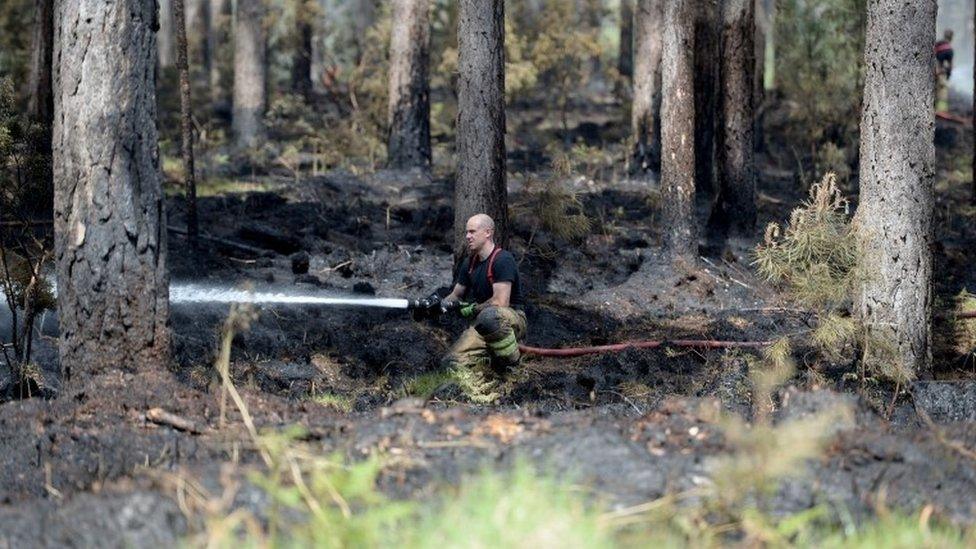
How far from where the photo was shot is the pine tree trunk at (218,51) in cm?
3209

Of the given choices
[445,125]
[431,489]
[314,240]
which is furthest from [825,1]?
[431,489]

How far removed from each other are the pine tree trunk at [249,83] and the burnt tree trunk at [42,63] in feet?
29.4

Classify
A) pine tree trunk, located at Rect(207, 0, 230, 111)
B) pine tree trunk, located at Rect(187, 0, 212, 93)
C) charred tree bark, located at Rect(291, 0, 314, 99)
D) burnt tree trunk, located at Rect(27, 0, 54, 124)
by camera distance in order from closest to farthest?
burnt tree trunk, located at Rect(27, 0, 54, 124), charred tree bark, located at Rect(291, 0, 314, 99), pine tree trunk, located at Rect(207, 0, 230, 111), pine tree trunk, located at Rect(187, 0, 212, 93)

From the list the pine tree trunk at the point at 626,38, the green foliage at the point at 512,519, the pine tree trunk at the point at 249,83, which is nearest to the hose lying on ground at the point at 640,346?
the green foliage at the point at 512,519

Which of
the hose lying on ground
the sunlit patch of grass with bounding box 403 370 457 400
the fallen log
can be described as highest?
the fallen log

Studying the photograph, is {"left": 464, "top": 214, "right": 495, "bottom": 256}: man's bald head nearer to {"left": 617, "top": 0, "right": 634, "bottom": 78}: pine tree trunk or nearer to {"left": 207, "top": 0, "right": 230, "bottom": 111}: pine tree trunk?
{"left": 207, "top": 0, "right": 230, "bottom": 111}: pine tree trunk

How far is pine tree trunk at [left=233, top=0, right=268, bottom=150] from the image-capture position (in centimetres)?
2461

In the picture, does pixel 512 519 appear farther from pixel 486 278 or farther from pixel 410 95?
pixel 410 95

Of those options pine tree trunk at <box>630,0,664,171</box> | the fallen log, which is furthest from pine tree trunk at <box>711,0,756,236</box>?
the fallen log

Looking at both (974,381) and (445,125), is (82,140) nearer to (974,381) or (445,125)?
(974,381)

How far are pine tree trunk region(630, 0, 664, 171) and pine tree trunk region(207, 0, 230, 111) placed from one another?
1162cm

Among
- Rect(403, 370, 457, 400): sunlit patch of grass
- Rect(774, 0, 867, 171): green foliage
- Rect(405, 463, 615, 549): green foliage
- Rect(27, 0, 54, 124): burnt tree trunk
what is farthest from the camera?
Rect(774, 0, 867, 171): green foliage

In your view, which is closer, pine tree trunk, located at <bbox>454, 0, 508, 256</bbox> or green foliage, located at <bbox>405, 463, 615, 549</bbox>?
green foliage, located at <bbox>405, 463, 615, 549</bbox>

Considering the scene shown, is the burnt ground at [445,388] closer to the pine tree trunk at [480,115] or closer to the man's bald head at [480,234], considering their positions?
the man's bald head at [480,234]
